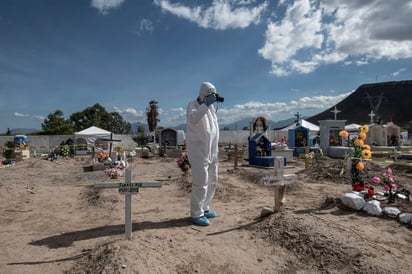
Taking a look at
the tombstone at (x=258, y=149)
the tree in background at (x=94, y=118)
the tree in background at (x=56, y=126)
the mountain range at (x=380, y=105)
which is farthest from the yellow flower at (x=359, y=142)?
the mountain range at (x=380, y=105)

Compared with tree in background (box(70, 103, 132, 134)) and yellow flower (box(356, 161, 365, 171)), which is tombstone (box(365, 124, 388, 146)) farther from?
tree in background (box(70, 103, 132, 134))

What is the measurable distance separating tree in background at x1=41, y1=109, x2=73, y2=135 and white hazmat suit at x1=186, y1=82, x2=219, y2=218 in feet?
134

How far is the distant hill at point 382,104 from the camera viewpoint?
8512cm

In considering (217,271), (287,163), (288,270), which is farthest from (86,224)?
(287,163)

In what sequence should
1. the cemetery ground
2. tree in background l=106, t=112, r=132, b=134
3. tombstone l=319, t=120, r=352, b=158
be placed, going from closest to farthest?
the cemetery ground < tombstone l=319, t=120, r=352, b=158 < tree in background l=106, t=112, r=132, b=134

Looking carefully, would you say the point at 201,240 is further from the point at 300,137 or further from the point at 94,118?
the point at 94,118

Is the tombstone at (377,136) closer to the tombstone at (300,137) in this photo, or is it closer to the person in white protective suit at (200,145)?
the tombstone at (300,137)

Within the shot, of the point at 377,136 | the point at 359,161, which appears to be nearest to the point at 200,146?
the point at 359,161

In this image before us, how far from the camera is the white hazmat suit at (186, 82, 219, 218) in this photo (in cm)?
429

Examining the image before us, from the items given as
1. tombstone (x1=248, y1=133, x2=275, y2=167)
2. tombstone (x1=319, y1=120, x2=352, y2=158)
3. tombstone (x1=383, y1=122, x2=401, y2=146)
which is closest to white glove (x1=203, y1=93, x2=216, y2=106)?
tombstone (x1=248, y1=133, x2=275, y2=167)

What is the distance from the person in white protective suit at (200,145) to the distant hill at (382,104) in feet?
286

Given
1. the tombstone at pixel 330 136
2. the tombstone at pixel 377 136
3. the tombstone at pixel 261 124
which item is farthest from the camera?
the tombstone at pixel 377 136

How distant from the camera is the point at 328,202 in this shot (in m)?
5.34

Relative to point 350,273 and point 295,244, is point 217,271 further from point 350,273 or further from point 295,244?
point 350,273
